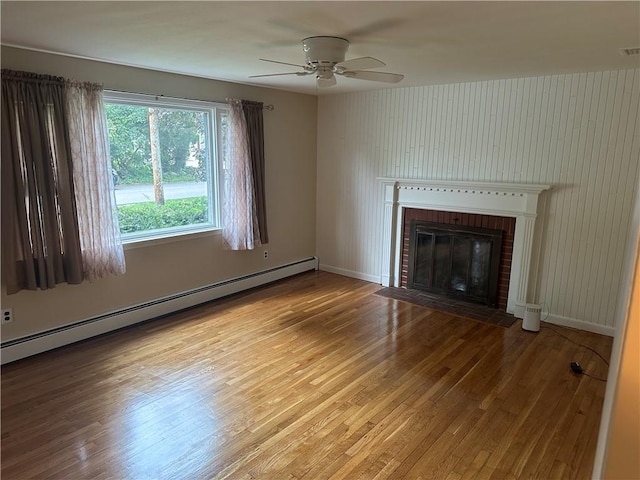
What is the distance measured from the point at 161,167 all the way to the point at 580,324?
14.1 ft

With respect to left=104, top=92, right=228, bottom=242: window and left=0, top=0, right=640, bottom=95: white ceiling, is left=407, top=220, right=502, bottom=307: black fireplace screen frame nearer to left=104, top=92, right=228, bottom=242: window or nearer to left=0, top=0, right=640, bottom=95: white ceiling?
left=0, top=0, right=640, bottom=95: white ceiling

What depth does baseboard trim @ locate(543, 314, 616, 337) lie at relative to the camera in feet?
13.2

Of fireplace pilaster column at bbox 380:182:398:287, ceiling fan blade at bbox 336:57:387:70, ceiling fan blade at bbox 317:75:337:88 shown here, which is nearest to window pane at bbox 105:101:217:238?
ceiling fan blade at bbox 317:75:337:88

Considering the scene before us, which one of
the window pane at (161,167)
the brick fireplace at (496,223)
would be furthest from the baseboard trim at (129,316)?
the brick fireplace at (496,223)

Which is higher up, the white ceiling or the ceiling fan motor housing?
the white ceiling

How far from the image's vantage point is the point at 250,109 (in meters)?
4.80

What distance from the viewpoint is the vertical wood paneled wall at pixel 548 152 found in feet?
12.4

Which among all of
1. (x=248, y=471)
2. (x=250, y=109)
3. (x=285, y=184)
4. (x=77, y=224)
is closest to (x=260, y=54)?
(x=250, y=109)

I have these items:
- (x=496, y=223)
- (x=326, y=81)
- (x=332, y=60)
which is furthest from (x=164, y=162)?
(x=496, y=223)

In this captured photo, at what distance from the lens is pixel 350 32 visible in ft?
8.42

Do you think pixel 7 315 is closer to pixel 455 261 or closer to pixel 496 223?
pixel 455 261

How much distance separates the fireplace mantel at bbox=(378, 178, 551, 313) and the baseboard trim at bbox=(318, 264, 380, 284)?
0.15 meters

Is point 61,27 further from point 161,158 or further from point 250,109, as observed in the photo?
point 250,109

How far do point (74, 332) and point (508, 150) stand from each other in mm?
4353
